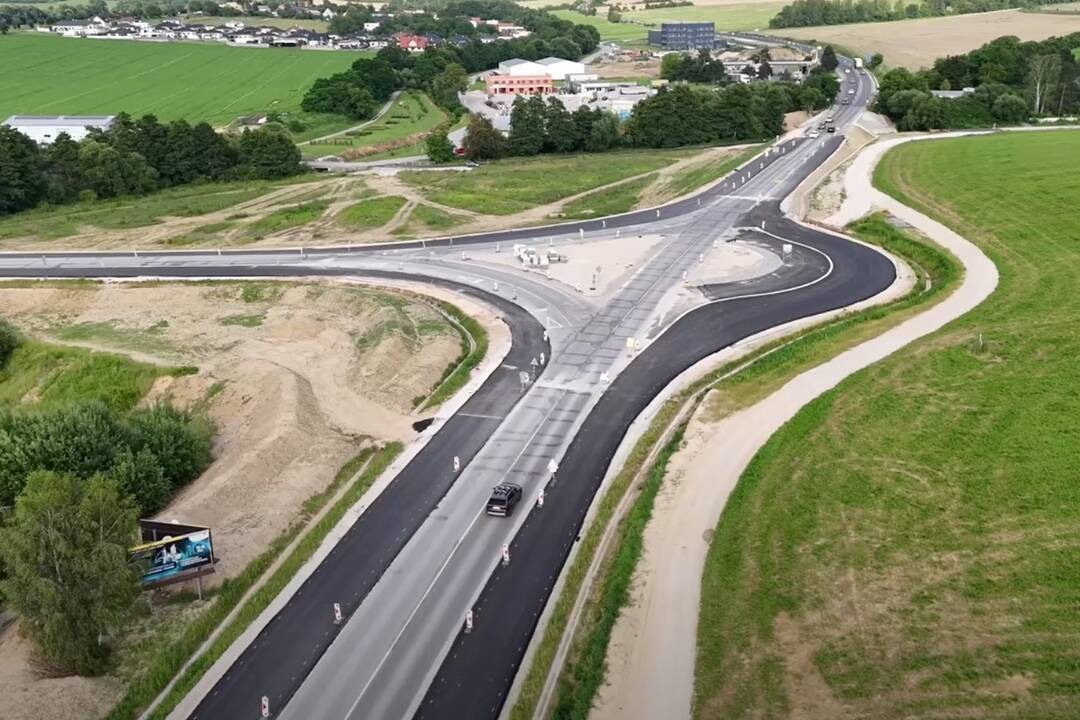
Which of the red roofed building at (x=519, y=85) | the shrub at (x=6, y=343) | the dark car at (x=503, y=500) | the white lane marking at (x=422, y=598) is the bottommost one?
Answer: the white lane marking at (x=422, y=598)

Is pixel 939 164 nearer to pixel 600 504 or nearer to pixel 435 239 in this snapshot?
pixel 435 239

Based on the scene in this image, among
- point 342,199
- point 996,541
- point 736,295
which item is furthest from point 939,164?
A: point 996,541

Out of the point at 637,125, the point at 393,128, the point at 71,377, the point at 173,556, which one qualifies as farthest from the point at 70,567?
the point at 393,128

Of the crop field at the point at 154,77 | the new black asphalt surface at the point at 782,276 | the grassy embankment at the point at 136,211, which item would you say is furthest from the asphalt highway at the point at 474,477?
the crop field at the point at 154,77

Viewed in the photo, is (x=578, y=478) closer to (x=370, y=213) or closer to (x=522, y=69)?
(x=370, y=213)

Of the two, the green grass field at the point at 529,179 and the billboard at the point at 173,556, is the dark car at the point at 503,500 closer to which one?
the billboard at the point at 173,556

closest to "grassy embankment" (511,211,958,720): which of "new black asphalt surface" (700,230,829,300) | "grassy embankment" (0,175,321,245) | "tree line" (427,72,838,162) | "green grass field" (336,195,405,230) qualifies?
"new black asphalt surface" (700,230,829,300)
